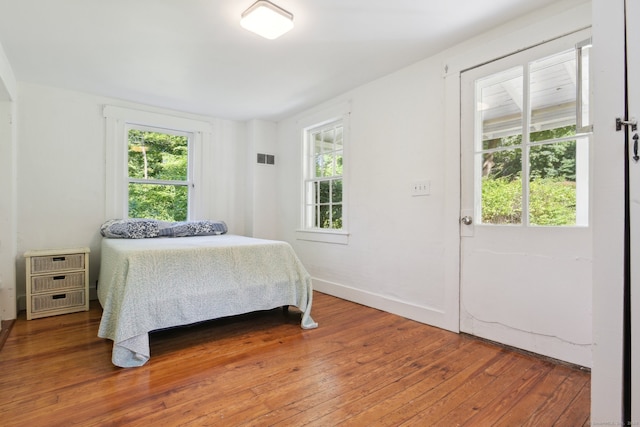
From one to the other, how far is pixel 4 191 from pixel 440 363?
3712 millimetres

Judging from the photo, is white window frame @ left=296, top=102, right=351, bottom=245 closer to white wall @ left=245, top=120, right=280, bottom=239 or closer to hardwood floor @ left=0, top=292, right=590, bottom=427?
white wall @ left=245, top=120, right=280, bottom=239

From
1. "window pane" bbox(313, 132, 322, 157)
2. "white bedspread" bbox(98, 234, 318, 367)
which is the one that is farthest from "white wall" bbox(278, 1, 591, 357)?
"white bedspread" bbox(98, 234, 318, 367)

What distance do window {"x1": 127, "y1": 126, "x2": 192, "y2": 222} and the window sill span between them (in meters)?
1.57

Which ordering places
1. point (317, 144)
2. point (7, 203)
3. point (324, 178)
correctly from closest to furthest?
point (7, 203)
point (324, 178)
point (317, 144)

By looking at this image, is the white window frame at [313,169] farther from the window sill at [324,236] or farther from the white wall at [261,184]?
the white wall at [261,184]

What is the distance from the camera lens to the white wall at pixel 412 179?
92.6 inches

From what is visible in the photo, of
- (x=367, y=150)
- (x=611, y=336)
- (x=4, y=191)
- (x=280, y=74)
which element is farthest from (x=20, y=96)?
(x=611, y=336)

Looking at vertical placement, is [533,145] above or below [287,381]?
above

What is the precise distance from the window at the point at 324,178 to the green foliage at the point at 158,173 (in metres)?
1.64

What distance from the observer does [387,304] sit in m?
3.02

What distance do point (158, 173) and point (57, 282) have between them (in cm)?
161

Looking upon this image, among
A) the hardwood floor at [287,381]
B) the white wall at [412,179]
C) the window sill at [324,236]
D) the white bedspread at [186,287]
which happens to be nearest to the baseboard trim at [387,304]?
the white wall at [412,179]

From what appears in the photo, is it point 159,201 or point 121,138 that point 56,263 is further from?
point 121,138

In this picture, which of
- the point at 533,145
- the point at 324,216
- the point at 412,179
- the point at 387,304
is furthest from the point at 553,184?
the point at 324,216
